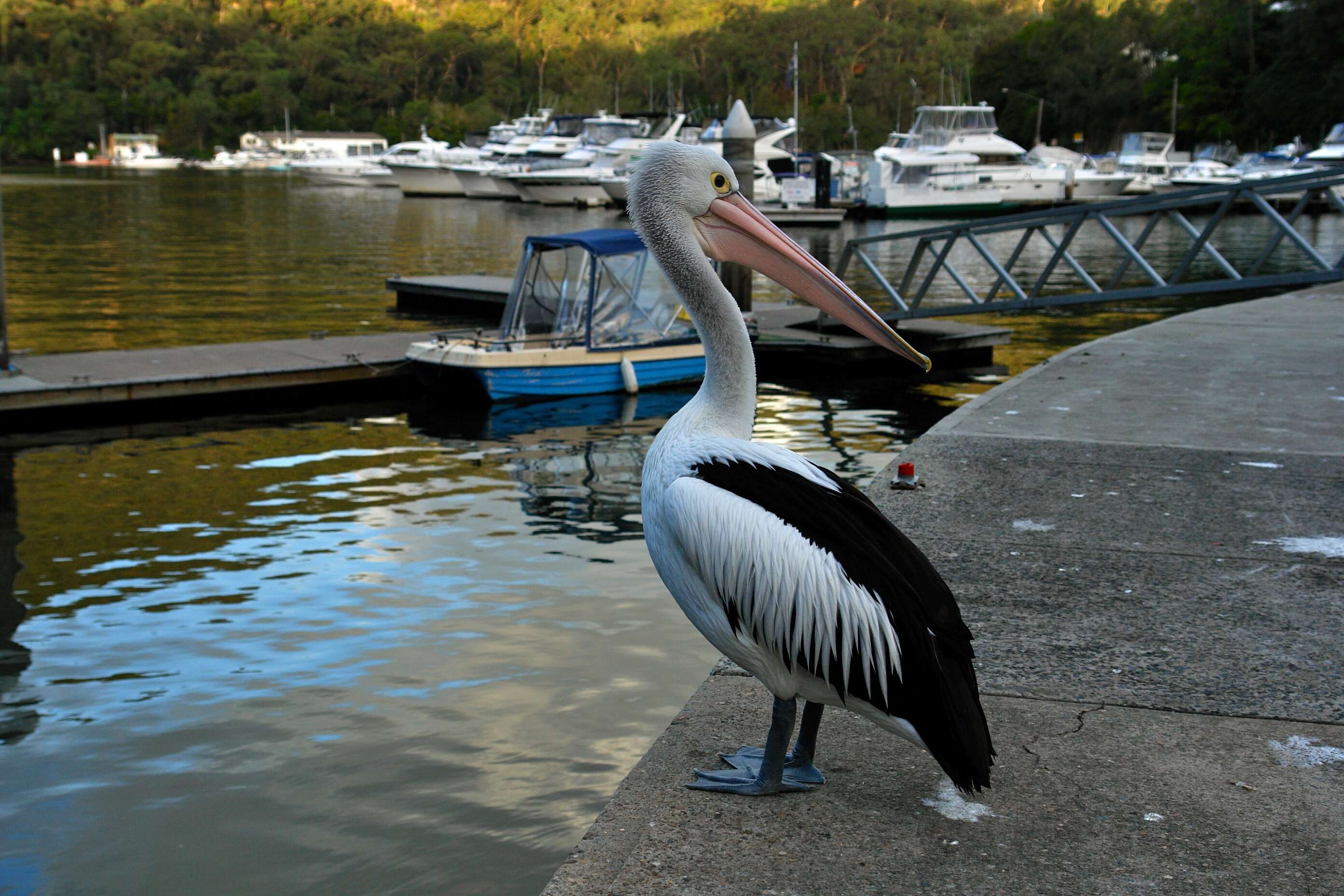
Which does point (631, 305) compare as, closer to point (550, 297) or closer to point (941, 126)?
point (550, 297)

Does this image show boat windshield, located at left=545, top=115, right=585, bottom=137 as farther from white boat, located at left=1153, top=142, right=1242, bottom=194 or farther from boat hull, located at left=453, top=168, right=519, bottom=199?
white boat, located at left=1153, top=142, right=1242, bottom=194

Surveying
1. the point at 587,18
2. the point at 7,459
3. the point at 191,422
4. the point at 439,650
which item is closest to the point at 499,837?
the point at 439,650

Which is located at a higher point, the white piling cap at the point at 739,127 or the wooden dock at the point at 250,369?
the white piling cap at the point at 739,127

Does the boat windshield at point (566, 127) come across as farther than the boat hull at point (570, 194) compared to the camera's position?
Yes

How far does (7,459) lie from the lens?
1008 cm

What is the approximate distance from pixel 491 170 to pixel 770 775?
2502 inches

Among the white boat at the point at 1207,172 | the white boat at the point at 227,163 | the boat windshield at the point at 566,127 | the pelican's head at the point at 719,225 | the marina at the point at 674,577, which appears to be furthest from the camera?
the white boat at the point at 227,163

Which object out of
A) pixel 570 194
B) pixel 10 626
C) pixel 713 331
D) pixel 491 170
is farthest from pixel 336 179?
pixel 713 331

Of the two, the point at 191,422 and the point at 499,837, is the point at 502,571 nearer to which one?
the point at 499,837

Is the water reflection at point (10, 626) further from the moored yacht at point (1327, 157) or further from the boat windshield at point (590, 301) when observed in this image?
the moored yacht at point (1327, 157)

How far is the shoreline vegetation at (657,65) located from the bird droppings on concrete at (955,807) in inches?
2677

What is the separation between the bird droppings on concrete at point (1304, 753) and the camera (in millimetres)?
3008

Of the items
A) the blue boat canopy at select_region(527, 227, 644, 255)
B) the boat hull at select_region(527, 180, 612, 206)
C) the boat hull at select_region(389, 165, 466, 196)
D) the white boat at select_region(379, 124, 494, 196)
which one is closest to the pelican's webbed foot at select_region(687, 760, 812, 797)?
the blue boat canopy at select_region(527, 227, 644, 255)

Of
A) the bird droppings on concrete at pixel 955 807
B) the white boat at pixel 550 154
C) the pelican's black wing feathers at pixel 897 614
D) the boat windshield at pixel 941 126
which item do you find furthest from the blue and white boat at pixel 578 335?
the white boat at pixel 550 154
